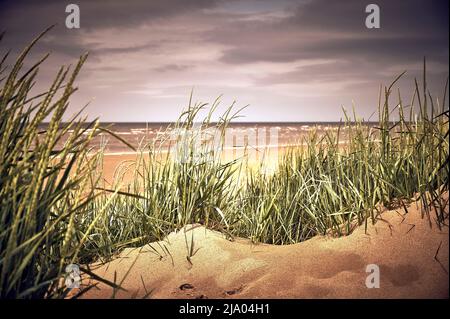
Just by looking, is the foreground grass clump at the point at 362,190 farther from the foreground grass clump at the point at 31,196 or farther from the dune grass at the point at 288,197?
the foreground grass clump at the point at 31,196

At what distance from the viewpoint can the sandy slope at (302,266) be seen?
72.0 inches

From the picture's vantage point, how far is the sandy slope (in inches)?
72.0

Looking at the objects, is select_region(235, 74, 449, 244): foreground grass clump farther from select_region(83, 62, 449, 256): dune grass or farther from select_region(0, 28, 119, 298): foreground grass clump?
select_region(0, 28, 119, 298): foreground grass clump

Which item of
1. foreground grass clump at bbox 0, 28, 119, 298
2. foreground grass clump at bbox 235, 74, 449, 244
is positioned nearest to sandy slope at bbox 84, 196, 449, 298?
foreground grass clump at bbox 235, 74, 449, 244

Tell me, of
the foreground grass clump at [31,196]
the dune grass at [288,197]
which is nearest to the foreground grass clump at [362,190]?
the dune grass at [288,197]

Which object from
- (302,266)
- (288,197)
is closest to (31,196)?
(302,266)

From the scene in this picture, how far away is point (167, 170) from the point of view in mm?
2811

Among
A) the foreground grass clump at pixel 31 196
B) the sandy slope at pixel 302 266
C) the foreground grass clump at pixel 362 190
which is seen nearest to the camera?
the foreground grass clump at pixel 31 196

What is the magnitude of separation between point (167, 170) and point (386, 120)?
→ 1475mm

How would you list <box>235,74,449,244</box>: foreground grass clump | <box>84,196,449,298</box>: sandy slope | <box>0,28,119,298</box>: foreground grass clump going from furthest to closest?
1. <box>235,74,449,244</box>: foreground grass clump
2. <box>84,196,449,298</box>: sandy slope
3. <box>0,28,119,298</box>: foreground grass clump

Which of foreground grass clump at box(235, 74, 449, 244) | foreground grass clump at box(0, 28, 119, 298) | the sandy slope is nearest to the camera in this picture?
foreground grass clump at box(0, 28, 119, 298)

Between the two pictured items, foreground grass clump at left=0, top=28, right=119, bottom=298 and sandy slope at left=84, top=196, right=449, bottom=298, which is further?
Answer: sandy slope at left=84, top=196, right=449, bottom=298
